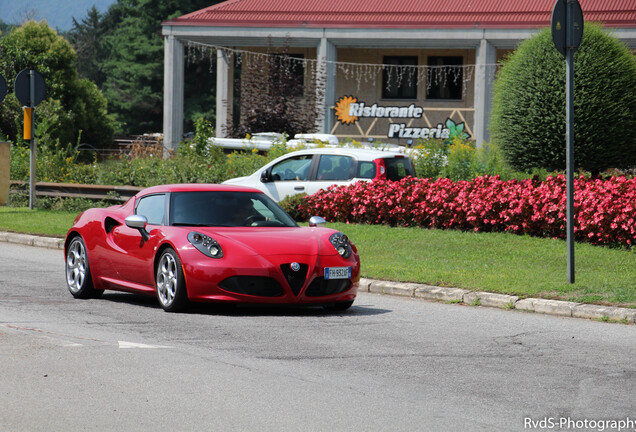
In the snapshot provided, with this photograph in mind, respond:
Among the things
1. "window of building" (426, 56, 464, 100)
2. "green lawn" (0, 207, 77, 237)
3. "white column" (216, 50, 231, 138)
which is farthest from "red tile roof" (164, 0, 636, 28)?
"green lawn" (0, 207, 77, 237)

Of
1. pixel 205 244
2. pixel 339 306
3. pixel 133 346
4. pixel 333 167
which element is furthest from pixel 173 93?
pixel 133 346

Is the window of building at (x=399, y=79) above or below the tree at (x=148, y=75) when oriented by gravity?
below

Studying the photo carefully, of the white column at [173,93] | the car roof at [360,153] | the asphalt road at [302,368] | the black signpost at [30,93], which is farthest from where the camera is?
the white column at [173,93]

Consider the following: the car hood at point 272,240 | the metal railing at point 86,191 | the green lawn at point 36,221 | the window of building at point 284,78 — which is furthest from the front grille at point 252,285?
the window of building at point 284,78

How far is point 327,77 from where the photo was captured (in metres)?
39.3

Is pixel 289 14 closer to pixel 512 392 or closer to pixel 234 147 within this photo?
pixel 234 147

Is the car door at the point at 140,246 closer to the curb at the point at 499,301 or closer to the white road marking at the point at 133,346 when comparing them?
the white road marking at the point at 133,346

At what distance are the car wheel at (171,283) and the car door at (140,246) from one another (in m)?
0.17

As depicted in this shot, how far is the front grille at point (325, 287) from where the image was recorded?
1026 cm

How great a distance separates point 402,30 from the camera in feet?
126

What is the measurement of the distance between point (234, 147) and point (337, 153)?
1581 cm

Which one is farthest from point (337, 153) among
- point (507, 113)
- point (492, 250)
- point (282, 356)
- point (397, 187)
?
point (282, 356)

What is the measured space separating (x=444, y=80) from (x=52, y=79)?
16.6 metres

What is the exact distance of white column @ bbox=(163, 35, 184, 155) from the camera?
1554 inches
